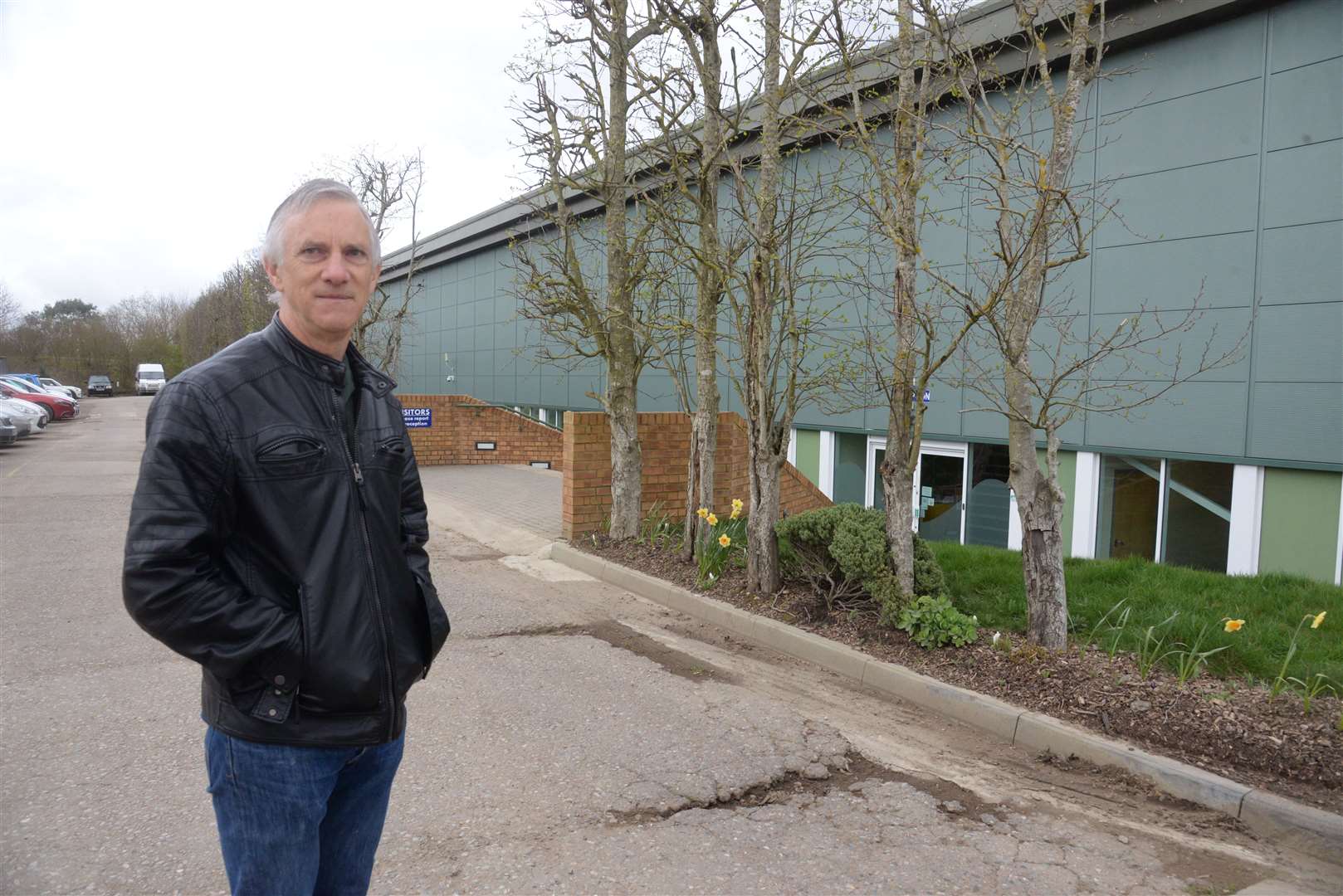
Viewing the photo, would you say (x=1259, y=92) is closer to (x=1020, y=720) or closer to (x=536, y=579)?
(x=1020, y=720)

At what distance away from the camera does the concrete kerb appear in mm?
4129

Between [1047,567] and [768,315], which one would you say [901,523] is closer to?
[1047,567]

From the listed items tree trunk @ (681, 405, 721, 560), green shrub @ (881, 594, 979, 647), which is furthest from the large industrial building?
green shrub @ (881, 594, 979, 647)

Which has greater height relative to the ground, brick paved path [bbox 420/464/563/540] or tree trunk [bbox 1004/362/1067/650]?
tree trunk [bbox 1004/362/1067/650]

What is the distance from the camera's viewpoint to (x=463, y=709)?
215 inches

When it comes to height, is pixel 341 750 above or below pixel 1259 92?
below

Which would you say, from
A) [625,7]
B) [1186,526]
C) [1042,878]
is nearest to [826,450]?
[1186,526]

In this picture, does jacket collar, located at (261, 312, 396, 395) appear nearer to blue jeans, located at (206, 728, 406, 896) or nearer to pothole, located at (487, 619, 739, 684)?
blue jeans, located at (206, 728, 406, 896)

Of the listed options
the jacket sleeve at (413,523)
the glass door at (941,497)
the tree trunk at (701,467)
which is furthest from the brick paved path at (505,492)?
the jacket sleeve at (413,523)

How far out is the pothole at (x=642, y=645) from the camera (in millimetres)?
6410

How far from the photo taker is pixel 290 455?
6.34ft

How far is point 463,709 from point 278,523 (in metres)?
3.88

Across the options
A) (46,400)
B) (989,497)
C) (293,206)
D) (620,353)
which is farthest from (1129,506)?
(46,400)

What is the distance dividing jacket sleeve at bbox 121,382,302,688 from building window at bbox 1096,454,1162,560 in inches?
538
